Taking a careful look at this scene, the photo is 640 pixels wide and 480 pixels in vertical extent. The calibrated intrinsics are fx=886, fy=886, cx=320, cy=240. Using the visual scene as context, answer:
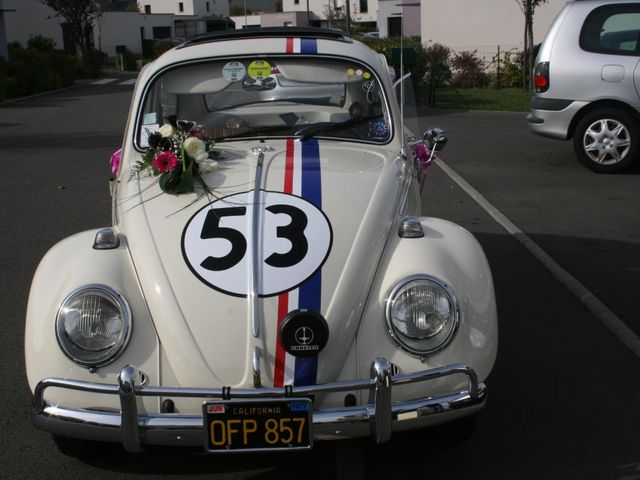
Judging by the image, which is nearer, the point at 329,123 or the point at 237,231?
the point at 237,231

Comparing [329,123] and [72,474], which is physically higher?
[329,123]

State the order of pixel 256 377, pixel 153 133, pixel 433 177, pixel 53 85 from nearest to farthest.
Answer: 1. pixel 256 377
2. pixel 153 133
3. pixel 433 177
4. pixel 53 85

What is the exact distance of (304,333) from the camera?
3432 mm

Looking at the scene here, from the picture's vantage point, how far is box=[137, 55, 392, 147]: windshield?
16.6 ft

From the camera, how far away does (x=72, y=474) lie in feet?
12.3

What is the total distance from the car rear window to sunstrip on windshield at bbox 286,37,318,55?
647 centimetres

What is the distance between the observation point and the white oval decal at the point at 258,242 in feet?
11.8

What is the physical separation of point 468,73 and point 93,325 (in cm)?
2288

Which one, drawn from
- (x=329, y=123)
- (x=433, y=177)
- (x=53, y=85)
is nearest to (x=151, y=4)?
(x=53, y=85)

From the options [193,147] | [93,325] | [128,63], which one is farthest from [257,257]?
[128,63]

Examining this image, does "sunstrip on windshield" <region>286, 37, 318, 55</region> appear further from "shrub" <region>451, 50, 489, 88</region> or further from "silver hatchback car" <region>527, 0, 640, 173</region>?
"shrub" <region>451, 50, 489, 88</region>

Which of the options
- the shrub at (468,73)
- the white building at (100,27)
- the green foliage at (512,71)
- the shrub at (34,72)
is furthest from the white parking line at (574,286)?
the white building at (100,27)

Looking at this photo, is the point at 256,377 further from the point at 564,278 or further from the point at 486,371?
the point at 564,278

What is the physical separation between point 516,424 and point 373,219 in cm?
121
